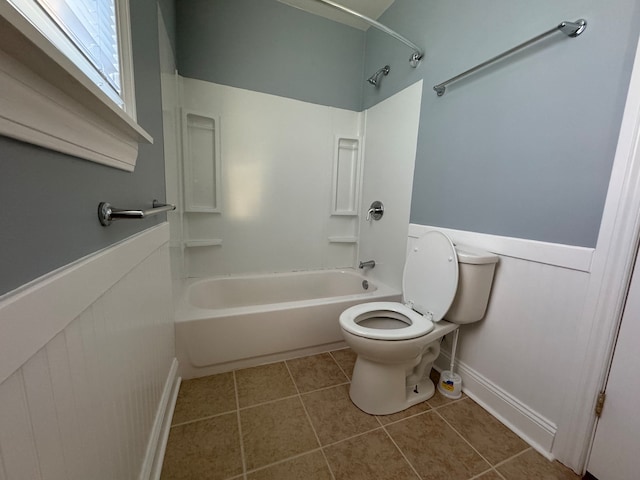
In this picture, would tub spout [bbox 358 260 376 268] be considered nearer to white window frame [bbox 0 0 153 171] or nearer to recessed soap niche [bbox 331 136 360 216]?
recessed soap niche [bbox 331 136 360 216]

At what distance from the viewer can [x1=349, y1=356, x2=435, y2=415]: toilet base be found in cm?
120

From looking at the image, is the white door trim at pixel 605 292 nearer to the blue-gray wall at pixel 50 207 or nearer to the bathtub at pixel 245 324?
the bathtub at pixel 245 324

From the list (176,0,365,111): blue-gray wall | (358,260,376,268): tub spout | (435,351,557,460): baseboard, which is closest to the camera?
(435,351,557,460): baseboard

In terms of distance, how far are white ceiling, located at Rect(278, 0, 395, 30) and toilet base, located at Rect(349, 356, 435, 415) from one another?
7.59 ft

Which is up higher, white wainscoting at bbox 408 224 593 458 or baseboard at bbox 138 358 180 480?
white wainscoting at bbox 408 224 593 458

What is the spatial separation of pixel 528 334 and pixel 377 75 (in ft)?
6.26

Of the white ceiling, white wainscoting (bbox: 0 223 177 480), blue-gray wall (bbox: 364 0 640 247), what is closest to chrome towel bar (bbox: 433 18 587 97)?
blue-gray wall (bbox: 364 0 640 247)

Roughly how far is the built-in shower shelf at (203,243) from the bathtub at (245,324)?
26 centimetres

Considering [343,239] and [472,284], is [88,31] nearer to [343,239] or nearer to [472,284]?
[472,284]

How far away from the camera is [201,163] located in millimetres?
1816

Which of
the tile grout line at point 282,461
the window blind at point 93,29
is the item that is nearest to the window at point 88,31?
the window blind at point 93,29

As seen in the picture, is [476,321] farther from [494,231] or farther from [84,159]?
[84,159]

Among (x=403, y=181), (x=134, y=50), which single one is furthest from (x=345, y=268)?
(x=134, y=50)

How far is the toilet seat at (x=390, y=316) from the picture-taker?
3.65ft
